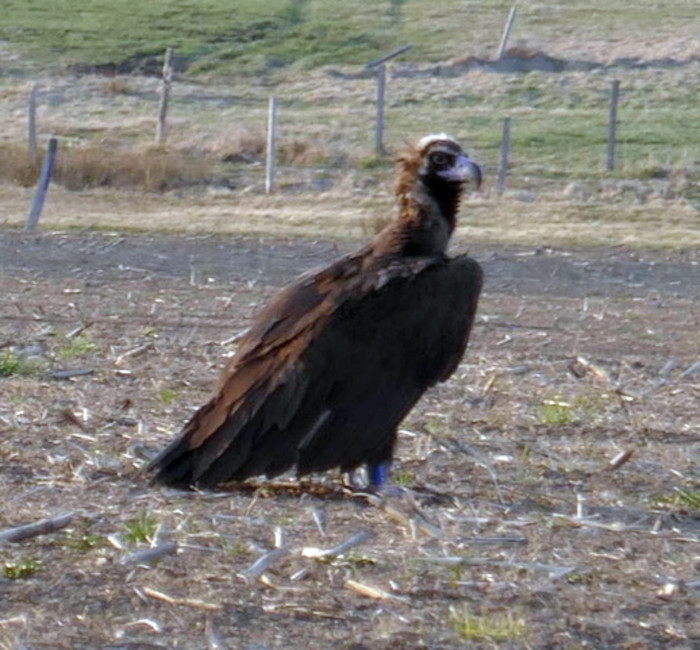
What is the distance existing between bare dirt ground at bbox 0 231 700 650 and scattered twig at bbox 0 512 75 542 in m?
0.03

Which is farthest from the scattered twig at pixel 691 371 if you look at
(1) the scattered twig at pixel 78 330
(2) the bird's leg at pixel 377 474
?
(1) the scattered twig at pixel 78 330

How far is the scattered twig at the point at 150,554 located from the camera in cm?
545

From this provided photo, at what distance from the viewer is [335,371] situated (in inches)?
262

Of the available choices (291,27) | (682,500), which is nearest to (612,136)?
(682,500)

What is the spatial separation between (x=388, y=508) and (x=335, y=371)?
26.4 inches

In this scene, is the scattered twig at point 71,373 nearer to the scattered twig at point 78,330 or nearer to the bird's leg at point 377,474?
the scattered twig at point 78,330

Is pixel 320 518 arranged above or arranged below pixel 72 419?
above

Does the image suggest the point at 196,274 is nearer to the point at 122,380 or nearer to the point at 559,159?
the point at 122,380

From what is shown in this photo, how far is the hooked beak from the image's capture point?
754 centimetres

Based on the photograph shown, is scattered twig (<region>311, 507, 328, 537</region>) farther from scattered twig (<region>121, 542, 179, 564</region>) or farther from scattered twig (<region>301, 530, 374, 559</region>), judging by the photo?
scattered twig (<region>121, 542, 179, 564</region>)

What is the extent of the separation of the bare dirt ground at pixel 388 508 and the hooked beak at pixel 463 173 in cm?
111

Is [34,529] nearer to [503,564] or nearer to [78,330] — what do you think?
[503,564]

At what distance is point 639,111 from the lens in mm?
36812

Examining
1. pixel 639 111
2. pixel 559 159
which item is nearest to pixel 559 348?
pixel 559 159
